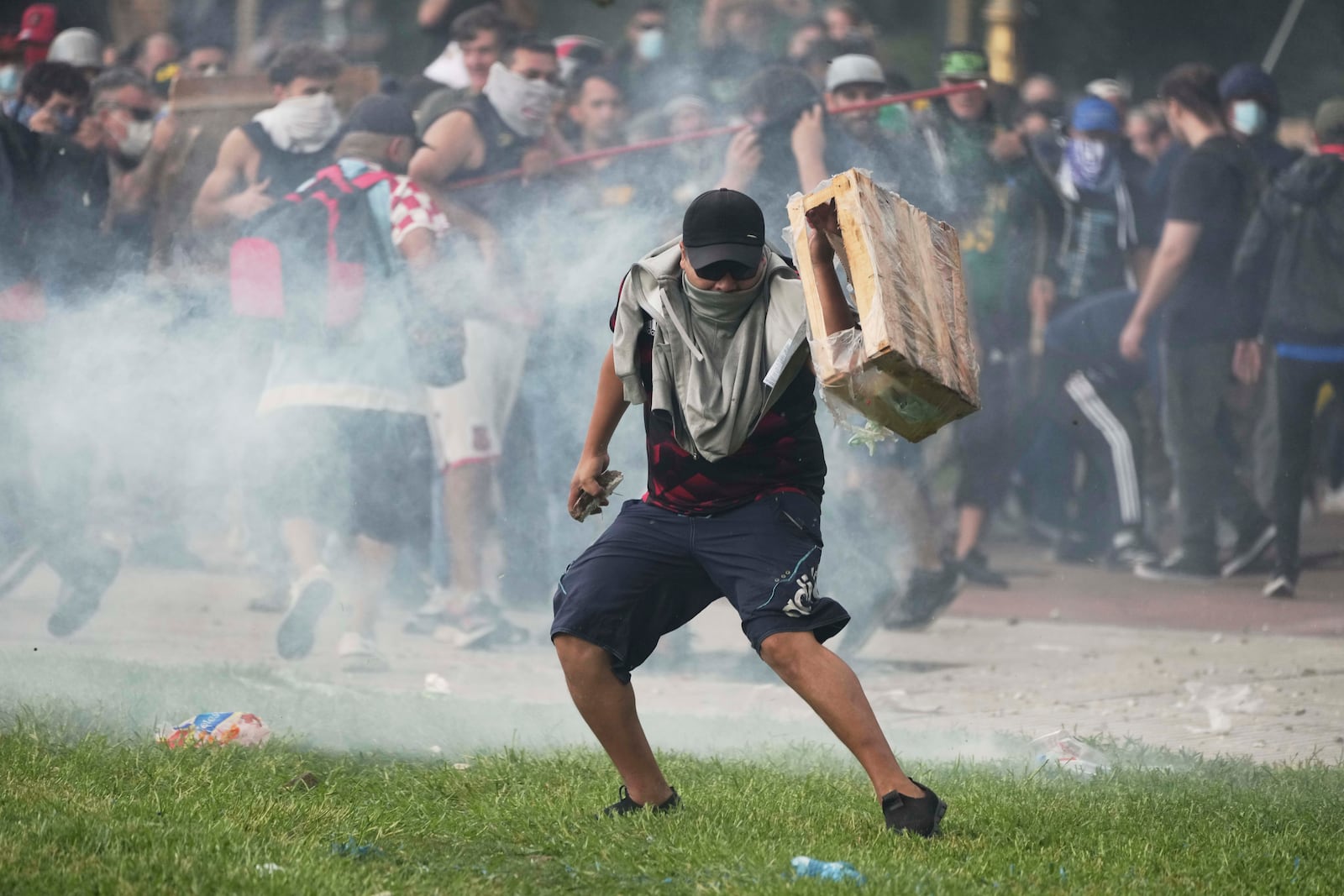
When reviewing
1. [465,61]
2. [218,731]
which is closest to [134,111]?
[465,61]

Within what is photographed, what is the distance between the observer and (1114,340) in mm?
8992

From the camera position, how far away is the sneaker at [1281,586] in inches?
333

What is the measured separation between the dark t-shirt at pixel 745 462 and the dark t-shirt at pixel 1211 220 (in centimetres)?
504

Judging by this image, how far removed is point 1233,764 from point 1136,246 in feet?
12.4

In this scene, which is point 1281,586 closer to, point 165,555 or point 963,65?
point 963,65

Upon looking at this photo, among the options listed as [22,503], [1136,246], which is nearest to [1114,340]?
[1136,246]

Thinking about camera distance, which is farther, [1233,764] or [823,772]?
[1233,764]

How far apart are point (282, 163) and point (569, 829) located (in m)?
5.74

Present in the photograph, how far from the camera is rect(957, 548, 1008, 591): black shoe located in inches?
352

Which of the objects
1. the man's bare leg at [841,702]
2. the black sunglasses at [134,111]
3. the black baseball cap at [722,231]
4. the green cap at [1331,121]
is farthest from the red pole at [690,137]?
the man's bare leg at [841,702]

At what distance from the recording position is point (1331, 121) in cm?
→ 855

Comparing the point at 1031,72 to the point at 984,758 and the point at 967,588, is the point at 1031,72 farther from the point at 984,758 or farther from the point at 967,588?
the point at 984,758

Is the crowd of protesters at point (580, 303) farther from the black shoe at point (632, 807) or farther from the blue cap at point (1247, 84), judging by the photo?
the black shoe at point (632, 807)

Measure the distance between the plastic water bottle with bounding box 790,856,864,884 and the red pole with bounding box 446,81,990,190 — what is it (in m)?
5.69
